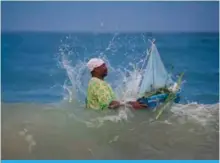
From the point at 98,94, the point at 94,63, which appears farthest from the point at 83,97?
the point at 94,63

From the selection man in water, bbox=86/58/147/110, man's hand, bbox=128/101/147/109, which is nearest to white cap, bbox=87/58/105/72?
man in water, bbox=86/58/147/110

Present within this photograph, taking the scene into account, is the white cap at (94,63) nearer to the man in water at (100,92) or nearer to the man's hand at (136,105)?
the man in water at (100,92)

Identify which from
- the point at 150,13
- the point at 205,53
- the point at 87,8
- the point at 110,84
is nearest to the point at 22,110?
the point at 110,84

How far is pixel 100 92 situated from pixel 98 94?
15 mm

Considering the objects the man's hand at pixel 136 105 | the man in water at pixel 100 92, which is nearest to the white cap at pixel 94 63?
the man in water at pixel 100 92

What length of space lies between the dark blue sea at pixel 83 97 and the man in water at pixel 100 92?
35 millimetres

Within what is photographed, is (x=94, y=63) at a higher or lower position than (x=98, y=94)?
higher

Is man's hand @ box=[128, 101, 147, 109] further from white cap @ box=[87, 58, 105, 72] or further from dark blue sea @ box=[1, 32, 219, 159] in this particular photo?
white cap @ box=[87, 58, 105, 72]

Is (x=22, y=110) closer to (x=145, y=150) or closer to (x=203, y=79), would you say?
(x=145, y=150)

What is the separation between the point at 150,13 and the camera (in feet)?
7.45

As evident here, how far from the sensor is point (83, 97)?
7.38ft

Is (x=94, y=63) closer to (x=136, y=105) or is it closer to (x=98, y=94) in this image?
(x=98, y=94)

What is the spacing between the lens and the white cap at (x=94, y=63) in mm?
2230

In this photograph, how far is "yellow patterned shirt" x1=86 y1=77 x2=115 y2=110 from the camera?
2230mm
